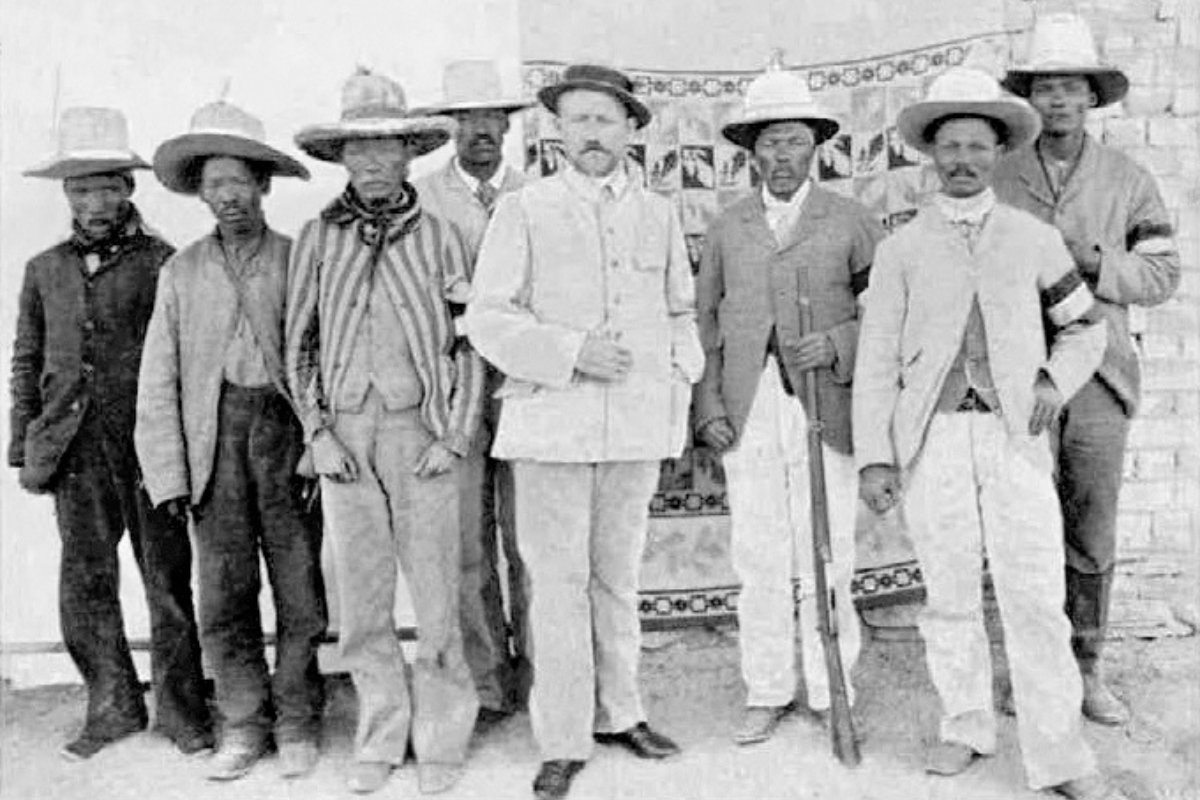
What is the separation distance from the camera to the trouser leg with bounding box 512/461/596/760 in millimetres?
4023

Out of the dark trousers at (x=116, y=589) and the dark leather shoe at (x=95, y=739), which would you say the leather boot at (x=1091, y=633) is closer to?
the dark trousers at (x=116, y=589)

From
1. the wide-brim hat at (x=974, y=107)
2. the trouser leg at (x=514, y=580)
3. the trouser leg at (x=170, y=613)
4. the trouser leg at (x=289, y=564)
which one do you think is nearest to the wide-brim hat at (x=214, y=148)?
the trouser leg at (x=289, y=564)

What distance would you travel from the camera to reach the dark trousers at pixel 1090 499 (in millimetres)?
4324

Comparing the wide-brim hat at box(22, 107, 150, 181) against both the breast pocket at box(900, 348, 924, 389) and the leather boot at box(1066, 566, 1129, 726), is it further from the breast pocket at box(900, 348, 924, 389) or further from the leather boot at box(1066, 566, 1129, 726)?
the leather boot at box(1066, 566, 1129, 726)

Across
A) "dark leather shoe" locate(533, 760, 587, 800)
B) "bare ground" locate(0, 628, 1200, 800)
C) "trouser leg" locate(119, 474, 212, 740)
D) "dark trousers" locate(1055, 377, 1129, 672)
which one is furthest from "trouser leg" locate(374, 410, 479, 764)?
"dark trousers" locate(1055, 377, 1129, 672)

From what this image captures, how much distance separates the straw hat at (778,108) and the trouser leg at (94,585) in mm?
2322

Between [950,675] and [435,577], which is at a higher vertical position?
[435,577]

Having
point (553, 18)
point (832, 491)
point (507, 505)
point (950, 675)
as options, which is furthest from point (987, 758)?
point (553, 18)

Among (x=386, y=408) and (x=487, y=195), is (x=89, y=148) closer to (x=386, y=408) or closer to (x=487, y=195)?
(x=487, y=195)

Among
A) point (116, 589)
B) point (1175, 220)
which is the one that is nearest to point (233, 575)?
point (116, 589)

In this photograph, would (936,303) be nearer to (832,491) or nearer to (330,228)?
(832,491)

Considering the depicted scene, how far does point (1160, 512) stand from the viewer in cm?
513

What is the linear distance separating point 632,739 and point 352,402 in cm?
136

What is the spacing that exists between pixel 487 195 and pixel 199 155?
933mm
